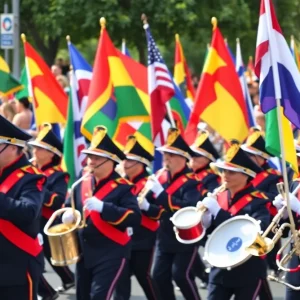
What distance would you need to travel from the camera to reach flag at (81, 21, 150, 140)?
1137 centimetres

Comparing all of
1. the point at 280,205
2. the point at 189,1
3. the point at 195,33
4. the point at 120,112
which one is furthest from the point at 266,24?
the point at 195,33

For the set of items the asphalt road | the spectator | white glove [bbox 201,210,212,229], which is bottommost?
the asphalt road

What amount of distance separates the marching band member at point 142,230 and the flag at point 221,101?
4.55ft

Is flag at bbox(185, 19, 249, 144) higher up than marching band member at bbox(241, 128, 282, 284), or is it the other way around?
flag at bbox(185, 19, 249, 144)

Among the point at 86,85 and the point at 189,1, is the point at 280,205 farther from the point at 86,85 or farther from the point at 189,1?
the point at 189,1

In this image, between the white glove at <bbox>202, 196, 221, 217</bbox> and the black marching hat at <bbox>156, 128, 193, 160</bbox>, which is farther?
the black marching hat at <bbox>156, 128, 193, 160</bbox>

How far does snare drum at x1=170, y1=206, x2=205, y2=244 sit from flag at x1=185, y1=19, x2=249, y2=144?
269cm

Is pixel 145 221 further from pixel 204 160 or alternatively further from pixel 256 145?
pixel 204 160

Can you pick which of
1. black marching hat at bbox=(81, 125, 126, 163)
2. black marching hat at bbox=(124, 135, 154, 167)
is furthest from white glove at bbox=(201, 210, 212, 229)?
black marching hat at bbox=(124, 135, 154, 167)

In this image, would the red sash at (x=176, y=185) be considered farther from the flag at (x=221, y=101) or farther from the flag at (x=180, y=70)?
the flag at (x=180, y=70)

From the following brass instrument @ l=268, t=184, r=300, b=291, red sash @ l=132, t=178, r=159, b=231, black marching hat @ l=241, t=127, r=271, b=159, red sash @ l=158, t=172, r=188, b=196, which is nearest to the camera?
brass instrument @ l=268, t=184, r=300, b=291

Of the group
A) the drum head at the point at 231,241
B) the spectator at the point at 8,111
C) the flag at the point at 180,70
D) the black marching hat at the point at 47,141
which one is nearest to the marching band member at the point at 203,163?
the black marching hat at the point at 47,141

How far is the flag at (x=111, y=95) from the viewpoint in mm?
11367

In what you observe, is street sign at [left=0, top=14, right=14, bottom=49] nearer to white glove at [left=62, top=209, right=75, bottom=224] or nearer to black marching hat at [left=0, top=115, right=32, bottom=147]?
white glove at [left=62, top=209, right=75, bottom=224]
